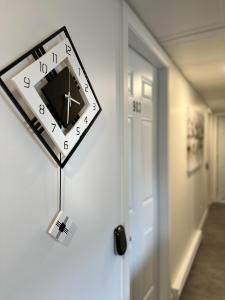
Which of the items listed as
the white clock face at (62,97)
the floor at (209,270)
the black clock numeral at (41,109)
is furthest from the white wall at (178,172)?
the black clock numeral at (41,109)

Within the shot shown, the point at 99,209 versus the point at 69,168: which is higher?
the point at 69,168

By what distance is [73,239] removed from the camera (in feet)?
3.01

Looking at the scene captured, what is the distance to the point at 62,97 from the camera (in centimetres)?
85

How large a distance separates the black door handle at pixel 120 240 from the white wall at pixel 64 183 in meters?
0.03

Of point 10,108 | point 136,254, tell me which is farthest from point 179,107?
point 10,108

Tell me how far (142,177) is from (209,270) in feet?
6.34

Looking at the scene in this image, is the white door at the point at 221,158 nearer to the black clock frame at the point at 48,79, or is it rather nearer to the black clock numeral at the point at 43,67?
the black clock frame at the point at 48,79

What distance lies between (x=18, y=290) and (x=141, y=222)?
1278 millimetres

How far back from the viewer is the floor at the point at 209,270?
8.19 feet

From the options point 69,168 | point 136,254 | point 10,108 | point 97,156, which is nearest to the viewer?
point 10,108

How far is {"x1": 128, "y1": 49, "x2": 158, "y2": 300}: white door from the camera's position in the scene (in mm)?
1704

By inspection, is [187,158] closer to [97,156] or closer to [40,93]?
[97,156]

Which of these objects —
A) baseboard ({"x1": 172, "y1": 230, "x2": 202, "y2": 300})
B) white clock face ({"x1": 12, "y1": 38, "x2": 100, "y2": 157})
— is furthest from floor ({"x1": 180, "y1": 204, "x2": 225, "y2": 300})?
white clock face ({"x1": 12, "y1": 38, "x2": 100, "y2": 157})

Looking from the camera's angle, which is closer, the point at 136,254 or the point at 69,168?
the point at 69,168
